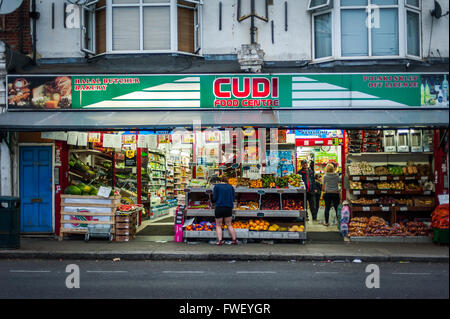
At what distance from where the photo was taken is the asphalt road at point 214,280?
7.23m

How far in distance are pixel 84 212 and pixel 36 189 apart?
187 centimetres

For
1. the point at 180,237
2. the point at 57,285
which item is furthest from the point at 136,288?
the point at 180,237

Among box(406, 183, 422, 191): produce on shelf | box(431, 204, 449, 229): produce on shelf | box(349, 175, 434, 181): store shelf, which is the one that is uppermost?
box(349, 175, 434, 181): store shelf

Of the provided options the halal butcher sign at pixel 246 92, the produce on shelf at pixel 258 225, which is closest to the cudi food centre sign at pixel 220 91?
the halal butcher sign at pixel 246 92

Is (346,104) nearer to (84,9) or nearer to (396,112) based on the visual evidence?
(396,112)

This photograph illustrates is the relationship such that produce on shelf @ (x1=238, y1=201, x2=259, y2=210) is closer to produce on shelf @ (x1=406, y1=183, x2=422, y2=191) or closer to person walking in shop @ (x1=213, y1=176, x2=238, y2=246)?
person walking in shop @ (x1=213, y1=176, x2=238, y2=246)

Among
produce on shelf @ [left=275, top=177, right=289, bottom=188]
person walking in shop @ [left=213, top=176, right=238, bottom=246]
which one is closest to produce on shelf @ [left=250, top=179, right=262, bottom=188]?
produce on shelf @ [left=275, top=177, right=289, bottom=188]

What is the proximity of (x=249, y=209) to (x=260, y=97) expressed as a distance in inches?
132

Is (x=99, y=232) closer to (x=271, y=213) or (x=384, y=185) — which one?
(x=271, y=213)

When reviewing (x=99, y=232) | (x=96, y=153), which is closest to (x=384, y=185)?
(x=99, y=232)

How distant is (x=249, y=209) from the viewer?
13.3 meters

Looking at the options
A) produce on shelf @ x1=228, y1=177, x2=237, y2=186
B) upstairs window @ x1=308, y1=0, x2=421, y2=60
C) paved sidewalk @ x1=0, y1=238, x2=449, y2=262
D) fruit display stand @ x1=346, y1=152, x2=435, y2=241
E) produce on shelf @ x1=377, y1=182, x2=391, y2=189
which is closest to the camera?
paved sidewalk @ x1=0, y1=238, x2=449, y2=262

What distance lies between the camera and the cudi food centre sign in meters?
13.8

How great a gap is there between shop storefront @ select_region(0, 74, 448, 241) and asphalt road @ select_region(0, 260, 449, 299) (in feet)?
8.88
